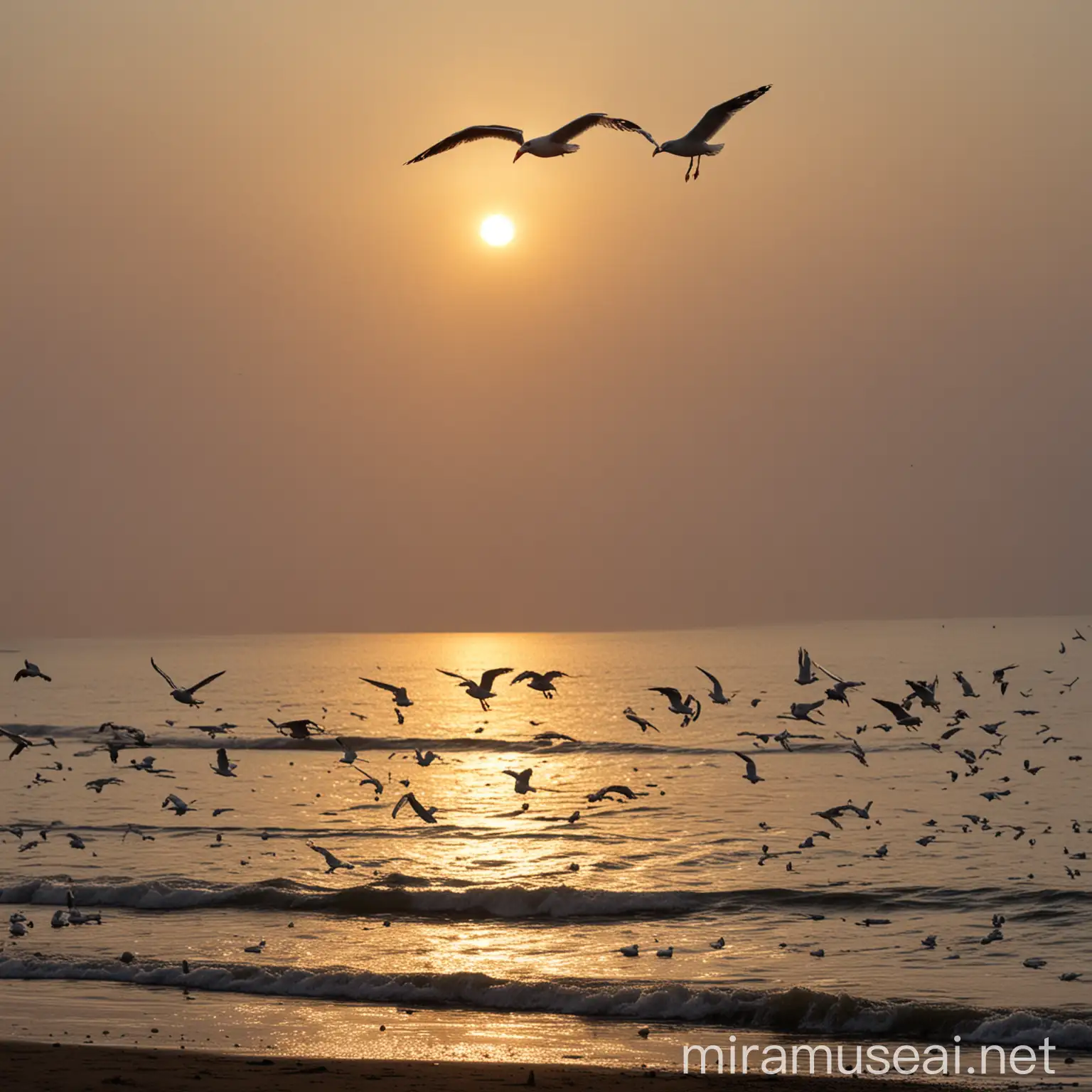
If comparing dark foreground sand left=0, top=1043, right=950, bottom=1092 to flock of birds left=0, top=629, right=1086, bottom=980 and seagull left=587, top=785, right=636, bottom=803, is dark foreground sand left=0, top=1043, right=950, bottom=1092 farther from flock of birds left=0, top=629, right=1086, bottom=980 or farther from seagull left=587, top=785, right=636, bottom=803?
seagull left=587, top=785, right=636, bottom=803

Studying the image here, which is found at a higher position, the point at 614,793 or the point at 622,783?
the point at 622,783

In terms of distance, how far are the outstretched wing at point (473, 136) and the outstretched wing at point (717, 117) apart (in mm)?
2238

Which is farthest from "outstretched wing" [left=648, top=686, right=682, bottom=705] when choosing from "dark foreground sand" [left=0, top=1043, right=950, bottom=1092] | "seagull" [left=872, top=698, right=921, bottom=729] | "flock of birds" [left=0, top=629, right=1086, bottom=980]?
"dark foreground sand" [left=0, top=1043, right=950, bottom=1092]

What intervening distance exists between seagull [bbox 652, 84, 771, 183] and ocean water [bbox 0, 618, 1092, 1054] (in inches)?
481

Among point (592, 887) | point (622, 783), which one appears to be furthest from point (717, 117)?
point (622, 783)

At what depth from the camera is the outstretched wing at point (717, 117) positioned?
17016 millimetres

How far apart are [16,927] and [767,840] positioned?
1906 centimetres

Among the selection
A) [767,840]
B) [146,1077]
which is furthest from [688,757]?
[146,1077]

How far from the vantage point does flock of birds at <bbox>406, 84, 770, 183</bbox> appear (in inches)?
653

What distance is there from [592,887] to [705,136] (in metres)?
17.7

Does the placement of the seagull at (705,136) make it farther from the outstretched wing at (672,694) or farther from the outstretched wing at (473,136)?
the outstretched wing at (672,694)

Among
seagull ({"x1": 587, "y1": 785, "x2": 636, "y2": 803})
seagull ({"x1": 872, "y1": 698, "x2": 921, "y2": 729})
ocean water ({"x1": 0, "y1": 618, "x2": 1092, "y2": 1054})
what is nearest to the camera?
ocean water ({"x1": 0, "y1": 618, "x2": 1092, "y2": 1054})

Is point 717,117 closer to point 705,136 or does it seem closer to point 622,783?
point 705,136

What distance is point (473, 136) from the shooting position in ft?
55.9
